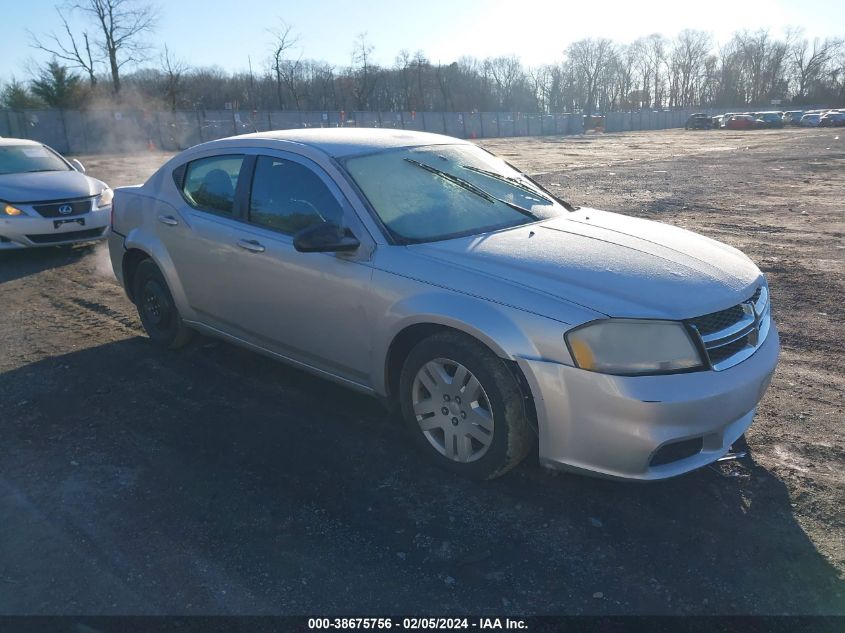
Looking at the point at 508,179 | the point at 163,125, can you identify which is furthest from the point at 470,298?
the point at 163,125

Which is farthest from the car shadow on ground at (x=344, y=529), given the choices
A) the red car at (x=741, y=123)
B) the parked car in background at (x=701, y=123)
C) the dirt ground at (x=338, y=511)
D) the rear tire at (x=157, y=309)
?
the parked car in background at (x=701, y=123)

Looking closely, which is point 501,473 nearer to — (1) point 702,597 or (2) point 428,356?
(2) point 428,356

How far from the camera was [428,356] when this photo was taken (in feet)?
11.2

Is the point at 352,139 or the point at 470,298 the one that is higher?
the point at 352,139

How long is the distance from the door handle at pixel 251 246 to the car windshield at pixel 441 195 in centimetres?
77

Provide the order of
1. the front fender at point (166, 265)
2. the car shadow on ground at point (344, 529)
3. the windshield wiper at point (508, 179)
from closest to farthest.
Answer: the car shadow on ground at point (344, 529) < the windshield wiper at point (508, 179) < the front fender at point (166, 265)

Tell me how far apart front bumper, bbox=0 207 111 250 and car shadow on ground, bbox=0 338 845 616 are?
5.26 m

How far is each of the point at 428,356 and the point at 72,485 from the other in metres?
1.98

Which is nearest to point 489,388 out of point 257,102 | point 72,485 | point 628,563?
point 628,563

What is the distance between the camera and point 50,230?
8734 millimetres

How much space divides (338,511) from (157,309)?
297 cm

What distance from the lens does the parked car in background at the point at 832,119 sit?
5909cm

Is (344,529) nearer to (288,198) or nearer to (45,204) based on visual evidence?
(288,198)

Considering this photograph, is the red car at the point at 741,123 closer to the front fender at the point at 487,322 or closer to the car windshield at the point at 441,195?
the car windshield at the point at 441,195
